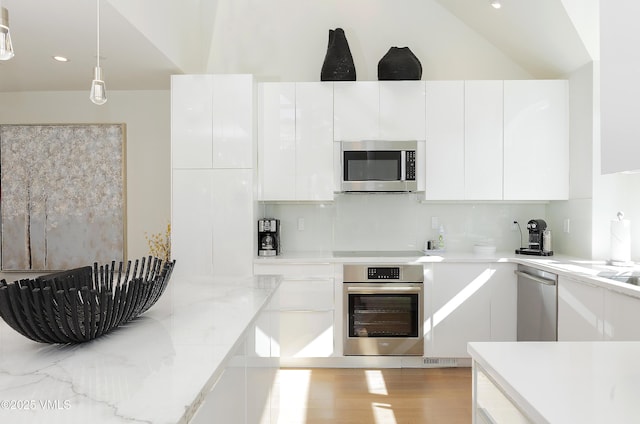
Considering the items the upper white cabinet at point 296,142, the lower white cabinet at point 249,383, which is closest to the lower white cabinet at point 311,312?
the upper white cabinet at point 296,142

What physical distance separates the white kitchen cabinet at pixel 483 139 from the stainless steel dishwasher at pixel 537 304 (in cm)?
75

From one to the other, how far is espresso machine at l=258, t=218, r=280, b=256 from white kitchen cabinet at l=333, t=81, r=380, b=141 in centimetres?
93

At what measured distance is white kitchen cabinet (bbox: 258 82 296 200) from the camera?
3.57 m

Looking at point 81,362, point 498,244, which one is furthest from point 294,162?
point 81,362

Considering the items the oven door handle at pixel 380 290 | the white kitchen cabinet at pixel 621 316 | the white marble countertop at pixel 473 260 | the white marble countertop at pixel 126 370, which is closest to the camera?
the white marble countertop at pixel 126 370

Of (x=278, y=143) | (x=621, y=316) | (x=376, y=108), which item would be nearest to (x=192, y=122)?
(x=278, y=143)

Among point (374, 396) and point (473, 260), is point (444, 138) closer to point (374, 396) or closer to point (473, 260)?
point (473, 260)

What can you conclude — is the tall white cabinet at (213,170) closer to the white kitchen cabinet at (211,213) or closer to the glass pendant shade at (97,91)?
the white kitchen cabinet at (211,213)

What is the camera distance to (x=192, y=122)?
11.1ft

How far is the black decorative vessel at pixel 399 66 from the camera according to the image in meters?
3.56

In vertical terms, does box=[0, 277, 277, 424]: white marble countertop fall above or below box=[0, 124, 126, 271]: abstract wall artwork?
below

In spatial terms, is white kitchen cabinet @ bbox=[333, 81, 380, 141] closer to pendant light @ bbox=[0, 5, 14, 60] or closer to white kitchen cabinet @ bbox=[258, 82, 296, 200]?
white kitchen cabinet @ bbox=[258, 82, 296, 200]

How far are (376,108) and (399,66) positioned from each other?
410mm

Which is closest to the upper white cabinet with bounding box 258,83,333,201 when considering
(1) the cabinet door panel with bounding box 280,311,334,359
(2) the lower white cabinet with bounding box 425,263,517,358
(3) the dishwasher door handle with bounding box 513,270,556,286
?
(1) the cabinet door panel with bounding box 280,311,334,359
